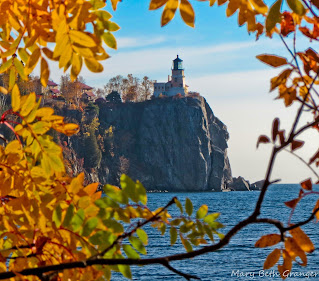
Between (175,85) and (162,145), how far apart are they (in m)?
11.0

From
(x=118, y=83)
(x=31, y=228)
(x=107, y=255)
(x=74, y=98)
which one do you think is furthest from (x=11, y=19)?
(x=118, y=83)

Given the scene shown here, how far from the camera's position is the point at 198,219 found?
3.51 ft

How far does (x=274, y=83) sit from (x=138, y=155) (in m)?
75.3

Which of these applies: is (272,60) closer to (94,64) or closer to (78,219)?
(94,64)

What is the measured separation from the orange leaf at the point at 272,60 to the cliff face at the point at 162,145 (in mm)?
71743

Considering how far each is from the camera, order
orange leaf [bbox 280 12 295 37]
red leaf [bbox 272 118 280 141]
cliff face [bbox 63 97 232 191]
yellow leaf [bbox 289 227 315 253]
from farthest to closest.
→ cliff face [bbox 63 97 232 191] → orange leaf [bbox 280 12 295 37] → yellow leaf [bbox 289 227 315 253] → red leaf [bbox 272 118 280 141]

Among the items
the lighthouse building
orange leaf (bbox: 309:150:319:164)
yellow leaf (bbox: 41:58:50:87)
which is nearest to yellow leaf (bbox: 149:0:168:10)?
yellow leaf (bbox: 41:58:50:87)

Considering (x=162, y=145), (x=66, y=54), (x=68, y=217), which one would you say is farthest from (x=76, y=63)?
(x=162, y=145)

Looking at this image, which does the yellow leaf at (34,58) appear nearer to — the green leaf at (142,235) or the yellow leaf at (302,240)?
the green leaf at (142,235)

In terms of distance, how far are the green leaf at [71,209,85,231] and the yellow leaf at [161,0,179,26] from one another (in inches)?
14.0

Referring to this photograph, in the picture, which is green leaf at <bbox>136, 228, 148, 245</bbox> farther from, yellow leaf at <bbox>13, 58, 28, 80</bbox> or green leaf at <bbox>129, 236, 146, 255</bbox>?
yellow leaf at <bbox>13, 58, 28, 80</bbox>

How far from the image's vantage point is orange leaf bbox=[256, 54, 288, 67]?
0.95m

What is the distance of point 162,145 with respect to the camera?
74562 millimetres

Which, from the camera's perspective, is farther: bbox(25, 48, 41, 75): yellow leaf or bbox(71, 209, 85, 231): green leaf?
bbox(25, 48, 41, 75): yellow leaf
